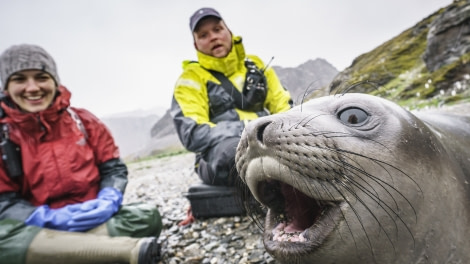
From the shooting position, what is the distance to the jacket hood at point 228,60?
14.6ft

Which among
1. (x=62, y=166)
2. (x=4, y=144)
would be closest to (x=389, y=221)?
(x=62, y=166)

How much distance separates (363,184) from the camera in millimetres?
1517

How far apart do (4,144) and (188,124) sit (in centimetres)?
206

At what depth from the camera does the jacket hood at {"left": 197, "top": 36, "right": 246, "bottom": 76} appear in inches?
175

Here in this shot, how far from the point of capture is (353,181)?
1.49 m

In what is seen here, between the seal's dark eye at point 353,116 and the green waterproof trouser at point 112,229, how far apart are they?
284 cm

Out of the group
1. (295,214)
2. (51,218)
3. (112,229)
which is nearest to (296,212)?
(295,214)

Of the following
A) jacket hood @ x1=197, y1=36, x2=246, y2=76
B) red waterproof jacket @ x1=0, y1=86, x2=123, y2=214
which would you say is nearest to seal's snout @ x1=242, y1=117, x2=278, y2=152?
red waterproof jacket @ x1=0, y1=86, x2=123, y2=214

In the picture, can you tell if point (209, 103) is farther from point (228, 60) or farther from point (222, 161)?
point (222, 161)

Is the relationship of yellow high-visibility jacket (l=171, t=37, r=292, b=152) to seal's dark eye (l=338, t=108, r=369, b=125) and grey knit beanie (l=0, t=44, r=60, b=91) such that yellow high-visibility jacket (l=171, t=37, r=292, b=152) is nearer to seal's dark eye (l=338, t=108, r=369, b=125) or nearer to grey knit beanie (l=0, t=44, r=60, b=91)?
grey knit beanie (l=0, t=44, r=60, b=91)

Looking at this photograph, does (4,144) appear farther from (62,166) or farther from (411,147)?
(411,147)

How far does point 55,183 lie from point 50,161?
0.85 ft

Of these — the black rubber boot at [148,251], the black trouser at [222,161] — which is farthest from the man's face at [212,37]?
the black rubber boot at [148,251]

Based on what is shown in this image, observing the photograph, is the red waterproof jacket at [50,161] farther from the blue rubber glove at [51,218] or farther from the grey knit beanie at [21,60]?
the grey knit beanie at [21,60]
